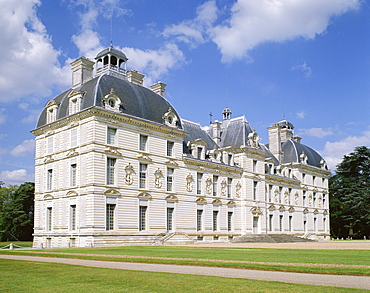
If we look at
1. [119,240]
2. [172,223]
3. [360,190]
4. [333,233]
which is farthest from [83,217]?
[333,233]

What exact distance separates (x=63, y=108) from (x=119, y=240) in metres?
12.3

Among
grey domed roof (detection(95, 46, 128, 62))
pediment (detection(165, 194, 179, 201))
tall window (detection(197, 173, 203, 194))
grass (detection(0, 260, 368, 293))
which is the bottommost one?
grass (detection(0, 260, 368, 293))

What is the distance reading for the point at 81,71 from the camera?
3884 cm

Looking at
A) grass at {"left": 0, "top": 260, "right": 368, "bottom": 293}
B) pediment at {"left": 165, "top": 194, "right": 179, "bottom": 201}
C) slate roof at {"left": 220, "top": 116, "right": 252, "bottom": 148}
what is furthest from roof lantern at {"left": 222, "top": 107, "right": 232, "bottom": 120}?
grass at {"left": 0, "top": 260, "right": 368, "bottom": 293}

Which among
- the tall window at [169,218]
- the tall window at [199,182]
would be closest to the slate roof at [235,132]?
the tall window at [199,182]

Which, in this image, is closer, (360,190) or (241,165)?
(241,165)

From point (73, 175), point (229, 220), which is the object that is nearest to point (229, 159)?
point (229, 220)

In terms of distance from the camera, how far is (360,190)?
63.0 m

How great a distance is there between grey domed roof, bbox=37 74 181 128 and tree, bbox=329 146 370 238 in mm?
34895

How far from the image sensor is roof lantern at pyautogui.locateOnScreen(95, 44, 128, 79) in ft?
130

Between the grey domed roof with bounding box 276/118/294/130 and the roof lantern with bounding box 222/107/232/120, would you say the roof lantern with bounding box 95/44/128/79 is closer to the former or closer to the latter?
the roof lantern with bounding box 222/107/232/120

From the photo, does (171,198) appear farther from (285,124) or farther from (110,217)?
(285,124)

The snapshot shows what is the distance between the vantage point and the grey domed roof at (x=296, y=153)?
59.4 m

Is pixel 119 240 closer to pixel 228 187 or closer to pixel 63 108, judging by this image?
pixel 63 108
